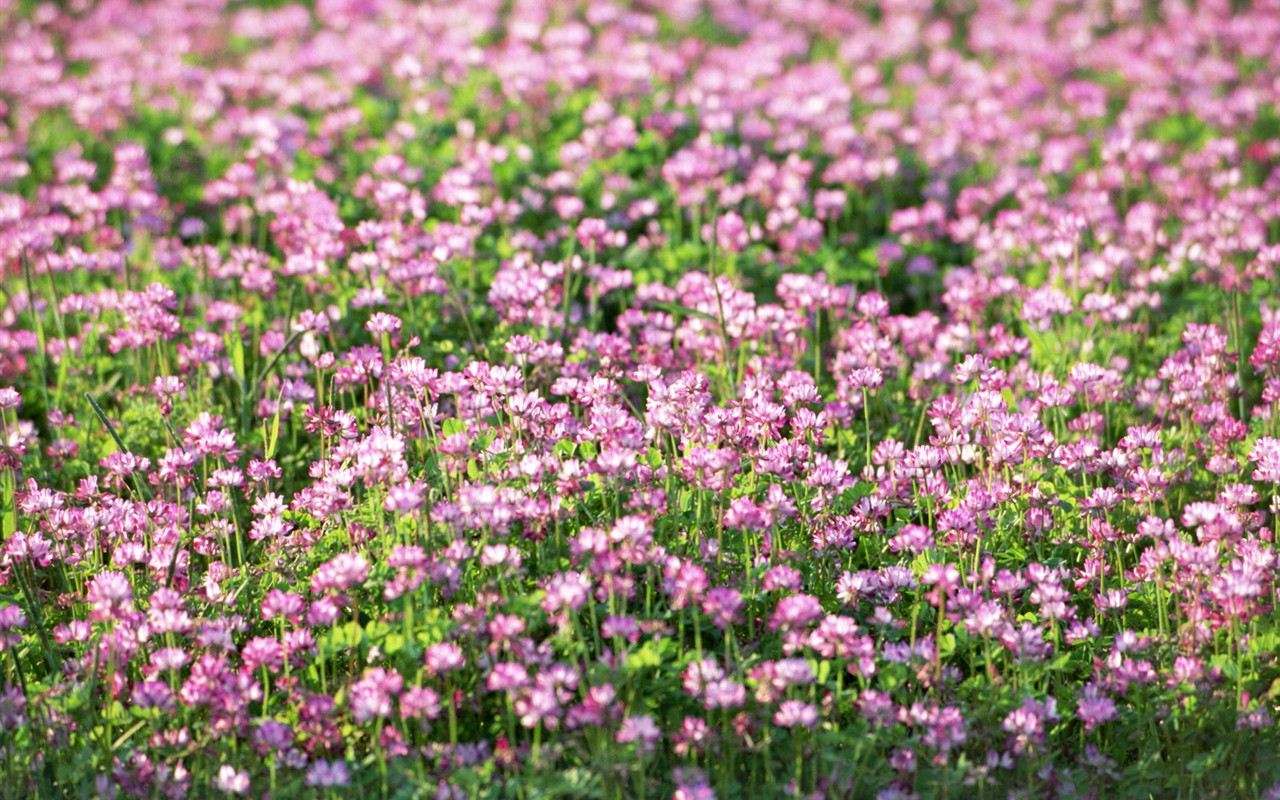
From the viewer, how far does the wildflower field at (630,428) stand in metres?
3.79

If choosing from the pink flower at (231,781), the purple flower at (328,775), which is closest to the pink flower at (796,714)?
the purple flower at (328,775)

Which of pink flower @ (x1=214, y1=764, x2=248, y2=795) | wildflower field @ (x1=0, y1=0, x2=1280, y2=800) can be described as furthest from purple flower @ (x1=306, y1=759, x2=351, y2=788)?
pink flower @ (x1=214, y1=764, x2=248, y2=795)

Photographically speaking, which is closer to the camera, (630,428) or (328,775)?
(328,775)

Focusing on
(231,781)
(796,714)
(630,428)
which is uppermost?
(630,428)

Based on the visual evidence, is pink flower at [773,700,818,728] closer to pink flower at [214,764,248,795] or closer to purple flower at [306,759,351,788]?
purple flower at [306,759,351,788]

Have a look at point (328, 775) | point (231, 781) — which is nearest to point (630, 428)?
point (328, 775)

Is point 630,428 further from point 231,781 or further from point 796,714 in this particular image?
point 231,781

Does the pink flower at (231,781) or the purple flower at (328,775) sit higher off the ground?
the purple flower at (328,775)

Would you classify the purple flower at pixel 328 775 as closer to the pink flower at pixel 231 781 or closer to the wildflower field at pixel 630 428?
the wildflower field at pixel 630 428

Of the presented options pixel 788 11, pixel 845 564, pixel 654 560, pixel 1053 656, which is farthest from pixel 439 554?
pixel 788 11

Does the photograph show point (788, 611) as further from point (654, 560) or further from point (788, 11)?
point (788, 11)

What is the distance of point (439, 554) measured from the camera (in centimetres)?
406

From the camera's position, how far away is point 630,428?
4.35 metres

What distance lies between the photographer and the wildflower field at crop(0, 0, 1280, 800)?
12.4 ft
